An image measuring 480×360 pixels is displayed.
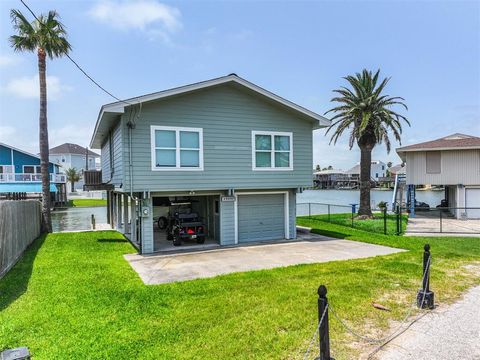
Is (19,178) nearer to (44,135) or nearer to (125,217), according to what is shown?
(44,135)

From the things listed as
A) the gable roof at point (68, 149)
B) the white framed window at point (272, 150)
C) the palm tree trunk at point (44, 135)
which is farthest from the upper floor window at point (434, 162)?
the gable roof at point (68, 149)

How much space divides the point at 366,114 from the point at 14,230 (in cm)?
1771

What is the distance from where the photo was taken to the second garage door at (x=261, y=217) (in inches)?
515

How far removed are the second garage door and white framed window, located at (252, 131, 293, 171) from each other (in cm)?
135

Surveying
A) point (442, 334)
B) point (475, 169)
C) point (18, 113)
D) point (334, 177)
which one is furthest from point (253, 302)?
point (334, 177)

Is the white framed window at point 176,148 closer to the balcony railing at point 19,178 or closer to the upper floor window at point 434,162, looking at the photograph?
the upper floor window at point 434,162

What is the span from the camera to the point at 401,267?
848 cm

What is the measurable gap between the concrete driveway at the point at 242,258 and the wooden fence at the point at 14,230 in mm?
3048

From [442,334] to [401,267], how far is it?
3913 millimetres

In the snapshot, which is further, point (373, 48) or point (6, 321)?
point (373, 48)

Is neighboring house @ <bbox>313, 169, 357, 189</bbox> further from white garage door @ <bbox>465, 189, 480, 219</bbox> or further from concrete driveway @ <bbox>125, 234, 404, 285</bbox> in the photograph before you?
concrete driveway @ <bbox>125, 234, 404, 285</bbox>

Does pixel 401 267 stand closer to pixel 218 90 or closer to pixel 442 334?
pixel 442 334

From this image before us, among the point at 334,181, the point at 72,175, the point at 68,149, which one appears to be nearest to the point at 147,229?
the point at 72,175

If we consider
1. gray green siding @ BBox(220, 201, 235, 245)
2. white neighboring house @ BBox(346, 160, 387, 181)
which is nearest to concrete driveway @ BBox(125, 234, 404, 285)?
gray green siding @ BBox(220, 201, 235, 245)
